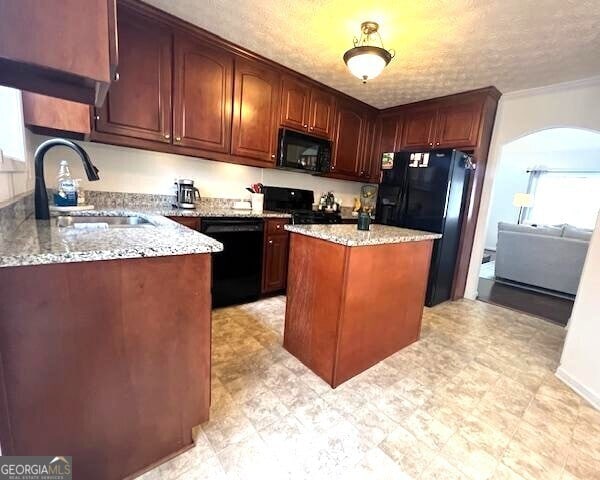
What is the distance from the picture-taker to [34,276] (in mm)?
768

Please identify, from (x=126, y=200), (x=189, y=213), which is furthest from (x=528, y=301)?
(x=126, y=200)

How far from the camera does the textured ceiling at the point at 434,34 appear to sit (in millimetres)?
1754

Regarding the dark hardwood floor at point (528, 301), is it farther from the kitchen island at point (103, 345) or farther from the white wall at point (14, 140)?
the white wall at point (14, 140)

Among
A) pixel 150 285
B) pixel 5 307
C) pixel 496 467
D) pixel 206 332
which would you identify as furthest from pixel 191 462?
pixel 496 467

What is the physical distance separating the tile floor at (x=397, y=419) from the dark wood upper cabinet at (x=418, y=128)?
248 centimetres

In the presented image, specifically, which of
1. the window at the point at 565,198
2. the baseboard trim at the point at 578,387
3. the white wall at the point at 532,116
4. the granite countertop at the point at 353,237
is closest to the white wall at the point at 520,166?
the window at the point at 565,198

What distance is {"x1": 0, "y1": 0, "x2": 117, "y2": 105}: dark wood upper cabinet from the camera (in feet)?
1.74

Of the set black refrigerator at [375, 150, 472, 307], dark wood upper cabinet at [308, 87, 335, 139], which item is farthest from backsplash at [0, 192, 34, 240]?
black refrigerator at [375, 150, 472, 307]

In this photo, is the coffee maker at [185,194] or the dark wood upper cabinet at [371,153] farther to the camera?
the dark wood upper cabinet at [371,153]

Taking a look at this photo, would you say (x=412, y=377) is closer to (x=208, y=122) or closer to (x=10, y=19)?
(x=10, y=19)

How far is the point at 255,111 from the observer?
2.74 meters

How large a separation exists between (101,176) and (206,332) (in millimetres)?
2046

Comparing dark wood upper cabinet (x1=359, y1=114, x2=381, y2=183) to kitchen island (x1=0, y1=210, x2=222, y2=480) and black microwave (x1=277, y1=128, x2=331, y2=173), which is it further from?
kitchen island (x1=0, y1=210, x2=222, y2=480)

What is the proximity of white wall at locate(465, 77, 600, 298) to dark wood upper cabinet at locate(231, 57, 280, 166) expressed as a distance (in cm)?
258
